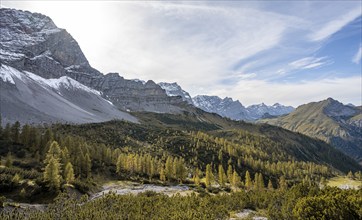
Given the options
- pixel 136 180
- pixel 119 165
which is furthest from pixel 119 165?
pixel 136 180

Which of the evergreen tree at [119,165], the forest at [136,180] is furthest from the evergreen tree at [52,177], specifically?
the evergreen tree at [119,165]

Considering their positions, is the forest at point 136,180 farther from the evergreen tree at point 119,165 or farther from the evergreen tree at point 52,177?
the evergreen tree at point 52,177

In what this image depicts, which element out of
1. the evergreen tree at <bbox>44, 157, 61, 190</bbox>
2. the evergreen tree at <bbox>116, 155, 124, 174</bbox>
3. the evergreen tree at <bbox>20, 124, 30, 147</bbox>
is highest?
the evergreen tree at <bbox>20, 124, 30, 147</bbox>

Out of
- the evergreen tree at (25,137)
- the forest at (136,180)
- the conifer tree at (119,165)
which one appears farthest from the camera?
the conifer tree at (119,165)

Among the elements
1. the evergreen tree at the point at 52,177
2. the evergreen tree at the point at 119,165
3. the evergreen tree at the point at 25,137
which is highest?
the evergreen tree at the point at 25,137

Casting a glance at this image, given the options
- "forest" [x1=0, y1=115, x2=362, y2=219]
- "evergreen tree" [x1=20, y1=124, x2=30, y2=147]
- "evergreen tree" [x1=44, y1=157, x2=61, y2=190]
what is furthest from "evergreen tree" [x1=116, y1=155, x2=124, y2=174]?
"evergreen tree" [x1=44, y1=157, x2=61, y2=190]

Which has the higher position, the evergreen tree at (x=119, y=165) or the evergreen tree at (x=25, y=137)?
the evergreen tree at (x=25, y=137)

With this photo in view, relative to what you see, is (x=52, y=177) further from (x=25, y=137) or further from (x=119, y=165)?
(x=25, y=137)

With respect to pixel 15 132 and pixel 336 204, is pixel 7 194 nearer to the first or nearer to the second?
pixel 336 204

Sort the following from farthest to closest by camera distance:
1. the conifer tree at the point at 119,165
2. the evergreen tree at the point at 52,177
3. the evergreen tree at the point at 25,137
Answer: the conifer tree at the point at 119,165 → the evergreen tree at the point at 25,137 → the evergreen tree at the point at 52,177

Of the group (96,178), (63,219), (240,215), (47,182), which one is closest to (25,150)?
(96,178)

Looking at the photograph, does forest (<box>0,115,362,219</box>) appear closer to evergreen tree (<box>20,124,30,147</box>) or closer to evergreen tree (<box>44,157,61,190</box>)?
evergreen tree (<box>20,124,30,147</box>)

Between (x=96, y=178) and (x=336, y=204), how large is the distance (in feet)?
260

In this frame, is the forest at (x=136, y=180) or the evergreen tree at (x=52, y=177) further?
the evergreen tree at (x=52, y=177)
